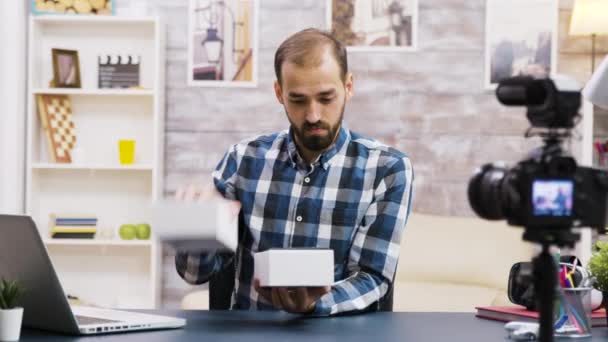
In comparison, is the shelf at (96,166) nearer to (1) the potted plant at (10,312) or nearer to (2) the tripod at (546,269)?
(1) the potted plant at (10,312)

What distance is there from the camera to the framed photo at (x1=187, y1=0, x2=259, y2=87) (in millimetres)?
4684

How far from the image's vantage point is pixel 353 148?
85.6 inches

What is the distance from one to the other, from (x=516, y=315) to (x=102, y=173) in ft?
10.8

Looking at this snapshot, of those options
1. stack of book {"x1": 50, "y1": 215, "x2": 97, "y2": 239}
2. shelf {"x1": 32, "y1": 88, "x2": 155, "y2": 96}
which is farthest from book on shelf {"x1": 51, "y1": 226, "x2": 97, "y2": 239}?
shelf {"x1": 32, "y1": 88, "x2": 155, "y2": 96}

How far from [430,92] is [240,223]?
8.88 ft

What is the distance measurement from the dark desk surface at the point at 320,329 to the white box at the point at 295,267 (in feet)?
0.29

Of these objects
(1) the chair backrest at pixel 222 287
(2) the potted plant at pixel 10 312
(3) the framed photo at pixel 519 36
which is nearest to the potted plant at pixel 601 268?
(1) the chair backrest at pixel 222 287

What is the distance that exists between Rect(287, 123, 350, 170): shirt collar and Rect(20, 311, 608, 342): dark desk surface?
0.43 meters

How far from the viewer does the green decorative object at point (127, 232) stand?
4.50 metres

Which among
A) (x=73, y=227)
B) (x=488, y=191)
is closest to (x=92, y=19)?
(x=73, y=227)

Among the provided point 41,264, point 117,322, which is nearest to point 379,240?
point 117,322

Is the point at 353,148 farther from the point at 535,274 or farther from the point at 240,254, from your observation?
the point at 535,274

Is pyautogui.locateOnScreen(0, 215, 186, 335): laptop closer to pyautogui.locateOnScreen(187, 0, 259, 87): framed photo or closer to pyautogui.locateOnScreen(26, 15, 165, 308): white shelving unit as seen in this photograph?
pyautogui.locateOnScreen(26, 15, 165, 308): white shelving unit

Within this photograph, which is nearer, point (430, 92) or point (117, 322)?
point (117, 322)
